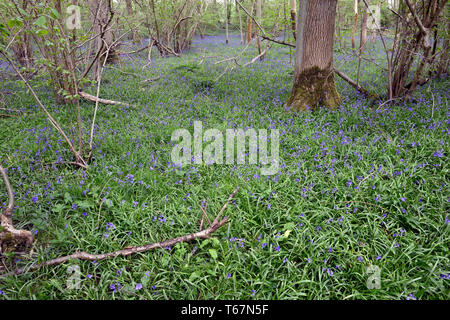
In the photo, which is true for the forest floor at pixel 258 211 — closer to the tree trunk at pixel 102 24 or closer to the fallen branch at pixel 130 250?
the fallen branch at pixel 130 250

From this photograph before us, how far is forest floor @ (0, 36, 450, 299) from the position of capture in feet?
6.93

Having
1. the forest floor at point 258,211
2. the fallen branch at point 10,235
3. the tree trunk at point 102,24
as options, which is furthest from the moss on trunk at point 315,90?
the fallen branch at point 10,235

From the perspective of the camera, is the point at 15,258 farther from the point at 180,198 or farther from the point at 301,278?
the point at 301,278

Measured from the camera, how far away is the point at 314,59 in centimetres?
504

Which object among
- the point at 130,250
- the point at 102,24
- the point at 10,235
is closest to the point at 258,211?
the point at 130,250

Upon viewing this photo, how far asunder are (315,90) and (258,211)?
10.8 feet

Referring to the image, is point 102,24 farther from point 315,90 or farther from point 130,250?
point 315,90

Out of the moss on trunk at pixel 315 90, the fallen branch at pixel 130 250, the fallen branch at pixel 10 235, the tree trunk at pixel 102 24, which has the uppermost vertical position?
the tree trunk at pixel 102 24

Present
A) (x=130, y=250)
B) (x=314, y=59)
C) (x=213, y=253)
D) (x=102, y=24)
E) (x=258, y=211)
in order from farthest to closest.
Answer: (x=314, y=59) → (x=102, y=24) → (x=258, y=211) → (x=130, y=250) → (x=213, y=253)

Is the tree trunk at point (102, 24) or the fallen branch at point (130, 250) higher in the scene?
the tree trunk at point (102, 24)

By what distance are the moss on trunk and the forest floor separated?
46 centimetres

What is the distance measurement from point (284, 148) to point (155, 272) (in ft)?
7.86

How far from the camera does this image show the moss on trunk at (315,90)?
508cm
